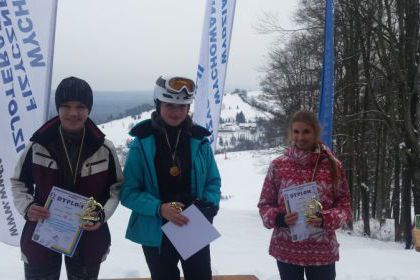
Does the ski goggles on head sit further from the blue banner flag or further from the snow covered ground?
the snow covered ground

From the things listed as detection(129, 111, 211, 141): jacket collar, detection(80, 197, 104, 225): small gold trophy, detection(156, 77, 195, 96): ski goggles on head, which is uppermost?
detection(156, 77, 195, 96): ski goggles on head


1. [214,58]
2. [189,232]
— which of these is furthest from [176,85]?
[214,58]

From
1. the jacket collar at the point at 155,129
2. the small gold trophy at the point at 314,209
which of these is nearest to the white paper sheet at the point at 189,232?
the jacket collar at the point at 155,129

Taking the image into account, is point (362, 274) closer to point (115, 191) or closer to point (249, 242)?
point (115, 191)

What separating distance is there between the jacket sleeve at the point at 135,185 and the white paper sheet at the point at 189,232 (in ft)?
0.56

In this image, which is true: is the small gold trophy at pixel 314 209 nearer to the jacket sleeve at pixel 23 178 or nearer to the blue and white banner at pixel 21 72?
the jacket sleeve at pixel 23 178

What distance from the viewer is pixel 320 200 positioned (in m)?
2.89

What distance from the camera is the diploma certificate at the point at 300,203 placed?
9.35ft

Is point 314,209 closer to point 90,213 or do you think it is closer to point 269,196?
point 269,196

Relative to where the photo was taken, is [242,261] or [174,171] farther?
[242,261]

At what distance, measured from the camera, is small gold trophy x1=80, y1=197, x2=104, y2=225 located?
105 inches

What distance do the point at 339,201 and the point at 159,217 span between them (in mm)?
1159

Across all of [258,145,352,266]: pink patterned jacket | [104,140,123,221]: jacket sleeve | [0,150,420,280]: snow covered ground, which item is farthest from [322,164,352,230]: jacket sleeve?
[0,150,420,280]: snow covered ground

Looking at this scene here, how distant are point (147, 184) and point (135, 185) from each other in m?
0.08
